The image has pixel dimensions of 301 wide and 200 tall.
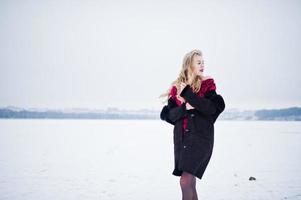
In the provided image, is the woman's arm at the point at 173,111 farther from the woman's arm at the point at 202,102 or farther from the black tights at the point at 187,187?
the black tights at the point at 187,187

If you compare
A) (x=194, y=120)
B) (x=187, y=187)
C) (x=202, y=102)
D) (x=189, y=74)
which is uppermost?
(x=189, y=74)

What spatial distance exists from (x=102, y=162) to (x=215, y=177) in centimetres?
320

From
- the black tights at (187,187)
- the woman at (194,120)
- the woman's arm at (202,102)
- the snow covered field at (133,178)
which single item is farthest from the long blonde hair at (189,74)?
the snow covered field at (133,178)

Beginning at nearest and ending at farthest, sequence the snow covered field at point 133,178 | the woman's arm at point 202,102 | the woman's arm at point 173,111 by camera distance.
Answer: the woman's arm at point 202,102 → the woman's arm at point 173,111 → the snow covered field at point 133,178

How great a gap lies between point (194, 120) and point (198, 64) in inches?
19.7

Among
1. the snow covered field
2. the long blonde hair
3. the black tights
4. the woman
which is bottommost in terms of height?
the snow covered field

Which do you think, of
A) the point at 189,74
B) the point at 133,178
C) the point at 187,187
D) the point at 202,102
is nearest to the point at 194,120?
the point at 202,102

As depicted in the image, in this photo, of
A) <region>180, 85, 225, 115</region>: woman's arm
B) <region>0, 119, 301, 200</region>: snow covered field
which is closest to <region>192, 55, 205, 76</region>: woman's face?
<region>180, 85, 225, 115</region>: woman's arm

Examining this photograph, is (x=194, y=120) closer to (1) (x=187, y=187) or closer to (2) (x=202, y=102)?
(2) (x=202, y=102)

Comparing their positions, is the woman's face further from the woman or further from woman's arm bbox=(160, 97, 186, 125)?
woman's arm bbox=(160, 97, 186, 125)

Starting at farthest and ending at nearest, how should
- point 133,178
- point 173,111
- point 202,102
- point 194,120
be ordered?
point 133,178 → point 173,111 → point 194,120 → point 202,102

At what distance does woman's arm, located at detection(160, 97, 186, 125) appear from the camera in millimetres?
2533

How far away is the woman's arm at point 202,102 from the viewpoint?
233 cm

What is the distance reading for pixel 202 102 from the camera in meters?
2.33
